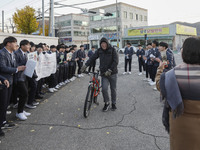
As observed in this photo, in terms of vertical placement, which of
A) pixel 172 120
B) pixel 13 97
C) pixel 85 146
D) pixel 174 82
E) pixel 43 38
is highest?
pixel 43 38

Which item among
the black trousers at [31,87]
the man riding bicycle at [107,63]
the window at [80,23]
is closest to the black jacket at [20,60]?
the black trousers at [31,87]

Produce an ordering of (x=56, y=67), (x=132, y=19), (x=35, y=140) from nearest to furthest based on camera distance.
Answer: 1. (x=35, y=140)
2. (x=56, y=67)
3. (x=132, y=19)

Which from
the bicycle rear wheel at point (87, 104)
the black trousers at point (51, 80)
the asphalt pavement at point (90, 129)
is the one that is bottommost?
the asphalt pavement at point (90, 129)

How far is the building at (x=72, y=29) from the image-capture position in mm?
63938

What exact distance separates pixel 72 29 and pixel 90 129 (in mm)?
63187

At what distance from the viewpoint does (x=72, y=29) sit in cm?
6394

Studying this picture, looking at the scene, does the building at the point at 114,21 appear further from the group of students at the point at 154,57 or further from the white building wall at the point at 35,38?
the group of students at the point at 154,57

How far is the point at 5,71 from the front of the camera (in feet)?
13.3

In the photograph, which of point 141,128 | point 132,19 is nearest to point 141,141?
point 141,128

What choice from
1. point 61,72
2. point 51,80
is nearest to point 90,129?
point 51,80

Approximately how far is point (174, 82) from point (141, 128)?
2546 mm

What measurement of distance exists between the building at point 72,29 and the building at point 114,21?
1406 cm

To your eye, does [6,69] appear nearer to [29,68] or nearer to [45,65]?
[29,68]

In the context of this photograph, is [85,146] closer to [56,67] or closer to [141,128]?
[141,128]
